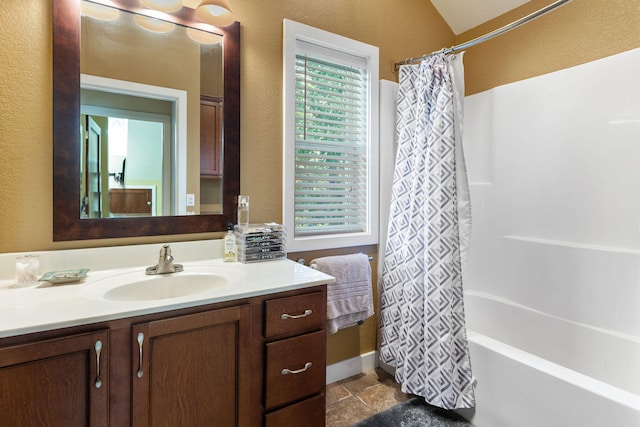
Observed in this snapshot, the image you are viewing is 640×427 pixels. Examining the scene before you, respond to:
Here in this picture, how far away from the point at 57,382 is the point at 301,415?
0.83 metres

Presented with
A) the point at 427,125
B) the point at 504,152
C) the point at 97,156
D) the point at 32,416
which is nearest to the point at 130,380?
the point at 32,416

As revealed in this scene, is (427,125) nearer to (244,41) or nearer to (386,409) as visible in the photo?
(244,41)

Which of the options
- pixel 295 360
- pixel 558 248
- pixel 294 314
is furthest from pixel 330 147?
pixel 558 248

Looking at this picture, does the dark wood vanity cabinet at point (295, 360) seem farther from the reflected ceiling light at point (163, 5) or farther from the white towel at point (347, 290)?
the reflected ceiling light at point (163, 5)

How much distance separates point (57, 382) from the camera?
0.89 m

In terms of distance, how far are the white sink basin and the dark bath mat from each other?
1.08m

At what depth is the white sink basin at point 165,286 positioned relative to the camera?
125 cm

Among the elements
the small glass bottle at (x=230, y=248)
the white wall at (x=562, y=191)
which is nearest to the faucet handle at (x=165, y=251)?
the small glass bottle at (x=230, y=248)

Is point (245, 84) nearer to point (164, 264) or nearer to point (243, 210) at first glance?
point (243, 210)

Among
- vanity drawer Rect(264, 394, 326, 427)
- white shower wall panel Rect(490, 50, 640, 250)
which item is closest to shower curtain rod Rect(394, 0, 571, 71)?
white shower wall panel Rect(490, 50, 640, 250)

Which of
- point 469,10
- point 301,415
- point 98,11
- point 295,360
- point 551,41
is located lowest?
point 301,415

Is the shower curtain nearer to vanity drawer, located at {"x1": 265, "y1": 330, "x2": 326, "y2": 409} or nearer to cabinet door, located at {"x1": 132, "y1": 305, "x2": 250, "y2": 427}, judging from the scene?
vanity drawer, located at {"x1": 265, "y1": 330, "x2": 326, "y2": 409}

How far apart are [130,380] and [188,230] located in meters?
0.74

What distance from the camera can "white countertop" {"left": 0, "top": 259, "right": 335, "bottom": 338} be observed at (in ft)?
2.94
